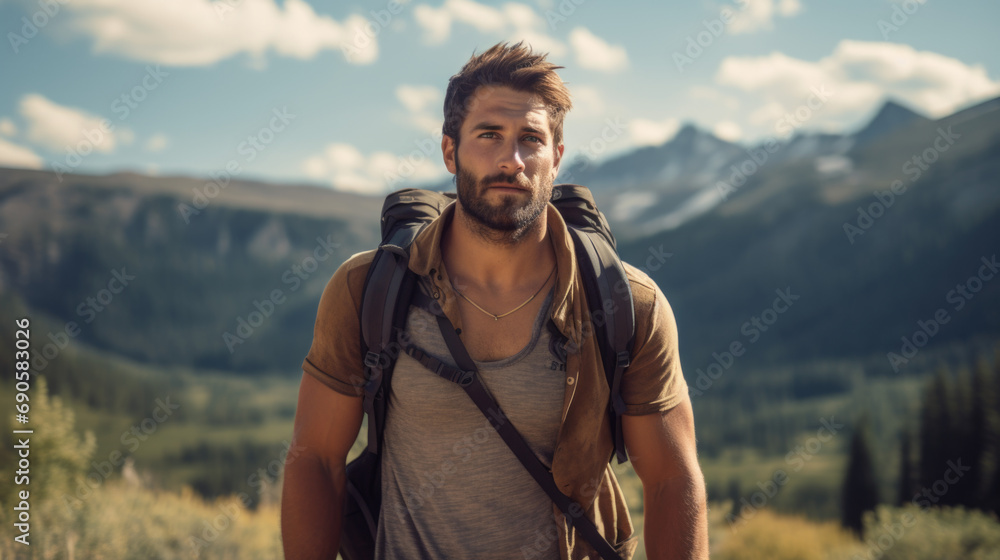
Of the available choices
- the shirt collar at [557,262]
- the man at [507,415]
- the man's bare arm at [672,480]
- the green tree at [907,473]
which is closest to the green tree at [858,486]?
the green tree at [907,473]

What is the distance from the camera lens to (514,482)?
10.0 feet

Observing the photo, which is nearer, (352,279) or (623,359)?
(623,359)

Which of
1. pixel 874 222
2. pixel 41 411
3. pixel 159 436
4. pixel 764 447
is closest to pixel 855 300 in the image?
pixel 874 222

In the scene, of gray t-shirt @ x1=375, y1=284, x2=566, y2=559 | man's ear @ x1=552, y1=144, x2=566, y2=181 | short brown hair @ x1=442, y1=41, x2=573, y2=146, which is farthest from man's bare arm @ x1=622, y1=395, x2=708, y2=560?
short brown hair @ x1=442, y1=41, x2=573, y2=146

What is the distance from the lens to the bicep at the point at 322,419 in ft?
10.0

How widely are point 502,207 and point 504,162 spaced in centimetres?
19

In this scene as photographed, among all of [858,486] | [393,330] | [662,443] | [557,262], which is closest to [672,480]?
[662,443]

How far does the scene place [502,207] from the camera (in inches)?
126

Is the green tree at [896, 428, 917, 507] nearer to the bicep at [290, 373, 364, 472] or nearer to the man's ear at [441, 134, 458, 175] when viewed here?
the man's ear at [441, 134, 458, 175]

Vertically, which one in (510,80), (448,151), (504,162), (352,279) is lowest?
(352,279)

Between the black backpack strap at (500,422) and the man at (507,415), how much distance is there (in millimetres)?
39

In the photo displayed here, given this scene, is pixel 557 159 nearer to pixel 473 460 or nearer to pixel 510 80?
pixel 510 80

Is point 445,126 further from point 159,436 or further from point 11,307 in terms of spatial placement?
point 11,307

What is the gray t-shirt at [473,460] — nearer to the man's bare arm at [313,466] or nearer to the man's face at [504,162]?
the man's bare arm at [313,466]
